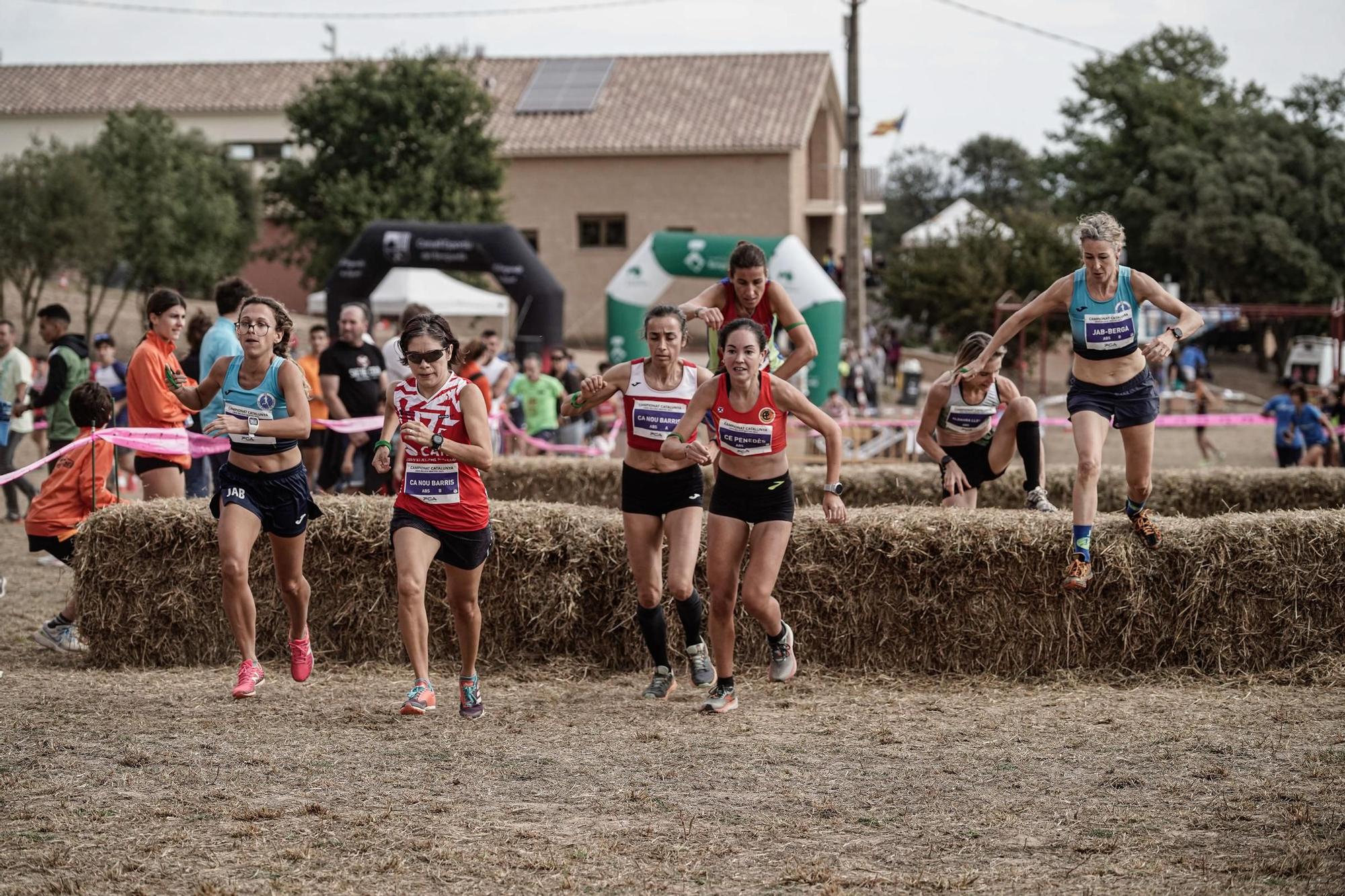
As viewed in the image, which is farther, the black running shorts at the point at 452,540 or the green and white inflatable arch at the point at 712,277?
the green and white inflatable arch at the point at 712,277

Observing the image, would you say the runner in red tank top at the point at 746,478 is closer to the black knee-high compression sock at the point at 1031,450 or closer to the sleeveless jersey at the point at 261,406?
the sleeveless jersey at the point at 261,406

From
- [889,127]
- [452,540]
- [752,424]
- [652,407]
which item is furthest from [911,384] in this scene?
[452,540]

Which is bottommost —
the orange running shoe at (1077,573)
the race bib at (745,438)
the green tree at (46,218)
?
the orange running shoe at (1077,573)

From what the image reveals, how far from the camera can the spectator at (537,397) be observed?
54.3ft

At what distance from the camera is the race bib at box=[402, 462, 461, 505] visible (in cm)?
683

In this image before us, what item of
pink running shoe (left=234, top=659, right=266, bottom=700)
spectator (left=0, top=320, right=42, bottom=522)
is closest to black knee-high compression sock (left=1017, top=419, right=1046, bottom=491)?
pink running shoe (left=234, top=659, right=266, bottom=700)

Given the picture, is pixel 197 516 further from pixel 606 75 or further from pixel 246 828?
pixel 606 75

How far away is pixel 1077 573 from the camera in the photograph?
7.81 meters

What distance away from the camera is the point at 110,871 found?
4.61 m

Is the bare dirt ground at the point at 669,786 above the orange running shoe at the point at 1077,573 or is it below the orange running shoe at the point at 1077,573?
below

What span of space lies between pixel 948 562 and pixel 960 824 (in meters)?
3.01

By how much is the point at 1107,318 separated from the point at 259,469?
4.76 meters

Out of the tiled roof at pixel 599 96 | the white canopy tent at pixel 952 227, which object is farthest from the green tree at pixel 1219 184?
the tiled roof at pixel 599 96

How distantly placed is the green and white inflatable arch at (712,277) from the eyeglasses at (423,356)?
1457 cm
